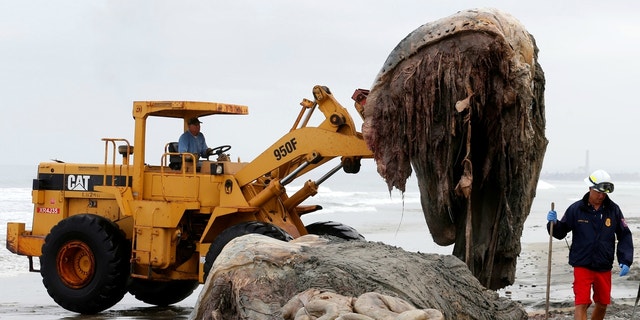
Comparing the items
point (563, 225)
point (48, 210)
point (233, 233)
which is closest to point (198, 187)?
point (233, 233)

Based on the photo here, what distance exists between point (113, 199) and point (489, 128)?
5764 mm

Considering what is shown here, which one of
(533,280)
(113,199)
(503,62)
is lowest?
(533,280)

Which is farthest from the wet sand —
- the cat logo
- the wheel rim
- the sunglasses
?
the sunglasses

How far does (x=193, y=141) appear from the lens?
41.6 feet

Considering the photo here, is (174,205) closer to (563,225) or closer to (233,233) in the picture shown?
(233,233)

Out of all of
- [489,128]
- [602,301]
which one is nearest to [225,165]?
[489,128]

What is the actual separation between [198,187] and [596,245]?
4973 millimetres

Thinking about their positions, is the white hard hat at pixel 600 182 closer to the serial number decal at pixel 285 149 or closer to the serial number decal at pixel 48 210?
the serial number decal at pixel 285 149

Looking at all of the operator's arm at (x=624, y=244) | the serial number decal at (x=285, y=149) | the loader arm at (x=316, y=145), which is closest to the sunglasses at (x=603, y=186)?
the operator's arm at (x=624, y=244)

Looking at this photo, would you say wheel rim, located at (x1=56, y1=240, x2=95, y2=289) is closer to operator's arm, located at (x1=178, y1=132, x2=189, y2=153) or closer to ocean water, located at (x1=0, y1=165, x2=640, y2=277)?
operator's arm, located at (x1=178, y1=132, x2=189, y2=153)

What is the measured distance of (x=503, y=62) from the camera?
8.82 metres

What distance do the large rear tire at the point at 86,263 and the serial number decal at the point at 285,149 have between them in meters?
2.22

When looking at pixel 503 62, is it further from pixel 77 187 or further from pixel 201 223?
pixel 77 187

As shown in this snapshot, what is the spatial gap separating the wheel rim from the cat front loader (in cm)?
1
